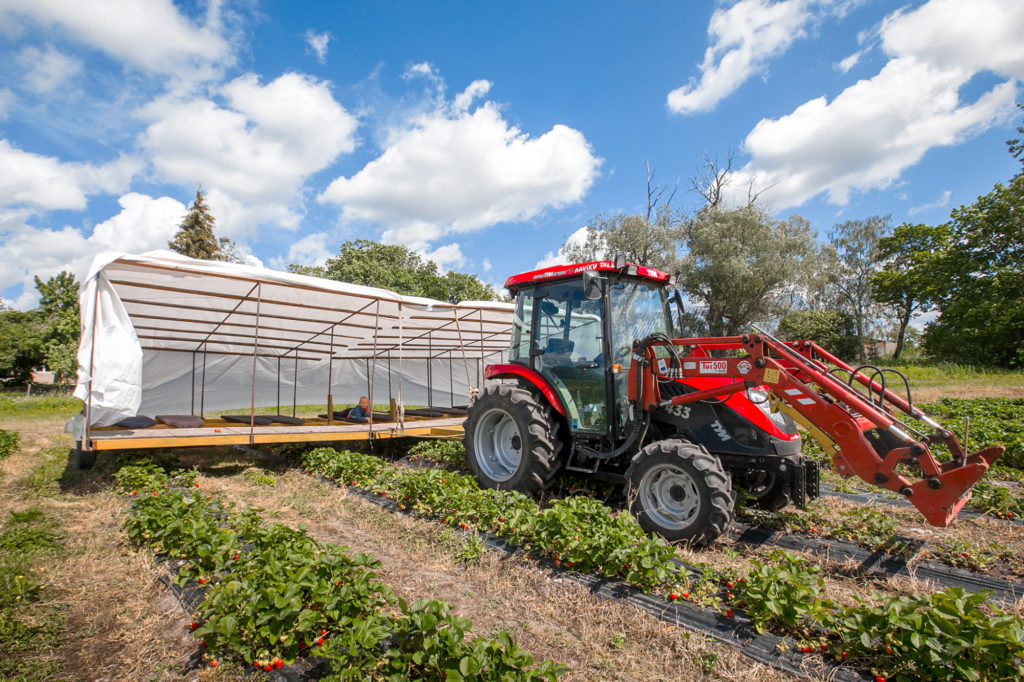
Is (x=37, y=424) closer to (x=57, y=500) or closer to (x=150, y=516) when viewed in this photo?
(x=57, y=500)

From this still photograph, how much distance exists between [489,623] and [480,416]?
10.3 ft

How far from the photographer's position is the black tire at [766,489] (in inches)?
191

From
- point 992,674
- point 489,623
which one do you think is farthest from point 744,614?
point 489,623

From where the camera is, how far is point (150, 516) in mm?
4504

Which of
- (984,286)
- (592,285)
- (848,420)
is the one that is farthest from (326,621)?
(984,286)

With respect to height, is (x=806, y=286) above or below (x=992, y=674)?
above

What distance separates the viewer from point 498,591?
12.1 feet

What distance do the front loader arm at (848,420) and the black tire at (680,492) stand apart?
614 millimetres

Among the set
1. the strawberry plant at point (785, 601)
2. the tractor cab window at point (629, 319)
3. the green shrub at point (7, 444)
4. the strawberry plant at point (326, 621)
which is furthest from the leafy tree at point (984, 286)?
the green shrub at point (7, 444)

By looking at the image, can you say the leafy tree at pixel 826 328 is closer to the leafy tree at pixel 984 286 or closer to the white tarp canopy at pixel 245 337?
the leafy tree at pixel 984 286

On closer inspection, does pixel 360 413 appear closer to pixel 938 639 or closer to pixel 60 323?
pixel 938 639

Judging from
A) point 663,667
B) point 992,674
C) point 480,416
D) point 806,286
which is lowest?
point 663,667

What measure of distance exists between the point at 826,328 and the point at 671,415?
29458 millimetres

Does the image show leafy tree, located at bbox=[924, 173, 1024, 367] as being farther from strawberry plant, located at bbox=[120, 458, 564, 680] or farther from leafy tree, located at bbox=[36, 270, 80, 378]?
leafy tree, located at bbox=[36, 270, 80, 378]
